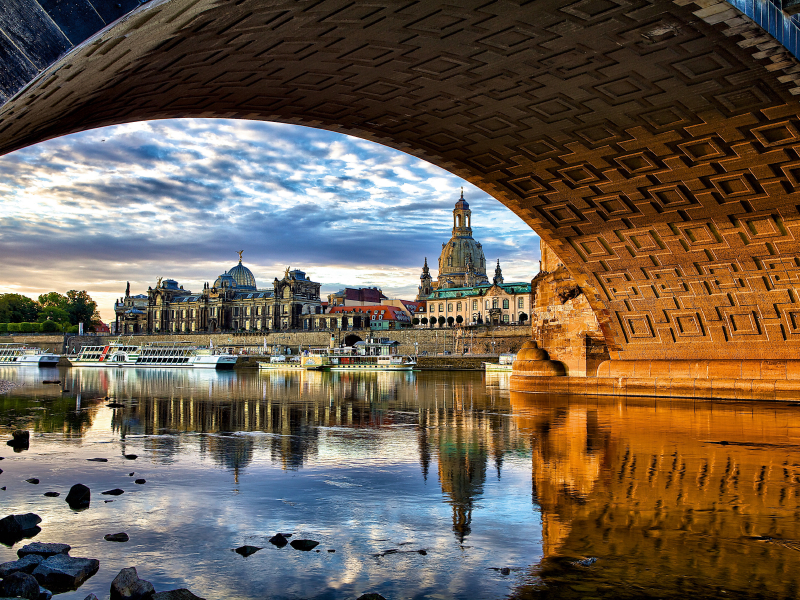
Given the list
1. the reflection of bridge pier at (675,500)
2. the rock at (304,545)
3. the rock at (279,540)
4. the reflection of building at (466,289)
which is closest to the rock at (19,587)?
the rock at (279,540)

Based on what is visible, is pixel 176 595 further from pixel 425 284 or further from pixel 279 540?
pixel 425 284

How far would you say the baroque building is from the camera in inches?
5404

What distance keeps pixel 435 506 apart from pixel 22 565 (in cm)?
475

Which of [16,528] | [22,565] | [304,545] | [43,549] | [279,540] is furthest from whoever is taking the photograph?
[16,528]

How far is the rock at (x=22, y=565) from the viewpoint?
6.01m

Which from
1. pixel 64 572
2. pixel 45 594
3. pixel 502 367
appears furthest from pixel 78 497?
pixel 502 367

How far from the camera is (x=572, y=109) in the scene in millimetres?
17375

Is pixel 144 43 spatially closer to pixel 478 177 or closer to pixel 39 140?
pixel 39 140

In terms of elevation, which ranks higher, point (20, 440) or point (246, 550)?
point (20, 440)

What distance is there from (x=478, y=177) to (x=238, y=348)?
114853 millimetres

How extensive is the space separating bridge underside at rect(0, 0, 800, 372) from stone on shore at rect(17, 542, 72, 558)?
4.26 metres

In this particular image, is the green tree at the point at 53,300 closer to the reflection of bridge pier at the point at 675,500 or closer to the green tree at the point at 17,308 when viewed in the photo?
the green tree at the point at 17,308

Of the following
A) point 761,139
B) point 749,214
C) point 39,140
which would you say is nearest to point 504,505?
→ point 39,140

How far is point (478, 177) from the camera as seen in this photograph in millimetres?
23500
